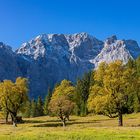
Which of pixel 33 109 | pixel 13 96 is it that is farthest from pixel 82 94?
pixel 13 96

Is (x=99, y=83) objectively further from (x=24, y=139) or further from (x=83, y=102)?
(x=83, y=102)

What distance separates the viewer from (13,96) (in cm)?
10188

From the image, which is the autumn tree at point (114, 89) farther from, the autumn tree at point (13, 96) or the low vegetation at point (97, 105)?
the autumn tree at point (13, 96)

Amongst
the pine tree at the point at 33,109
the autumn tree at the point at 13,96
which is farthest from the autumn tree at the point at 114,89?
the pine tree at the point at 33,109

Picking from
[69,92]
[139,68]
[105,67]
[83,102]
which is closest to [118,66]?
[105,67]

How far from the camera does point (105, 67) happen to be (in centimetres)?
8000

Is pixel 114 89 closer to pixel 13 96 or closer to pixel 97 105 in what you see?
pixel 97 105

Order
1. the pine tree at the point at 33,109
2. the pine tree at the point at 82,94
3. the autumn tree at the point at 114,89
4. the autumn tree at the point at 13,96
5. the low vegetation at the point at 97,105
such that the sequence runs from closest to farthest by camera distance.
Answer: the low vegetation at the point at 97,105 → the autumn tree at the point at 114,89 → the autumn tree at the point at 13,96 → the pine tree at the point at 82,94 → the pine tree at the point at 33,109

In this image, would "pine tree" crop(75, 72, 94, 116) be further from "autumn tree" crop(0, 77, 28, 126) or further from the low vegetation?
"autumn tree" crop(0, 77, 28, 126)

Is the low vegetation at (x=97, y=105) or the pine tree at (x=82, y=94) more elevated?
the pine tree at (x=82, y=94)

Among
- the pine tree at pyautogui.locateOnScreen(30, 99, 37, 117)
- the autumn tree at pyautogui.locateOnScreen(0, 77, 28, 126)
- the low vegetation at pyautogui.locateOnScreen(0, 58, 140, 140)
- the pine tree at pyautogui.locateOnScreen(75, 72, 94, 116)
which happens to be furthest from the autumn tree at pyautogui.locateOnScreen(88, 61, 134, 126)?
the pine tree at pyautogui.locateOnScreen(30, 99, 37, 117)

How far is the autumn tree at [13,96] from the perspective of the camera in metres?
101

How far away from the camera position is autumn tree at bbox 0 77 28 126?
332 feet

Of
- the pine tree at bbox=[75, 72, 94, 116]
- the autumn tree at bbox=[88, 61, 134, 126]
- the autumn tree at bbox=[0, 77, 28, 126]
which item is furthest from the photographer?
the pine tree at bbox=[75, 72, 94, 116]
